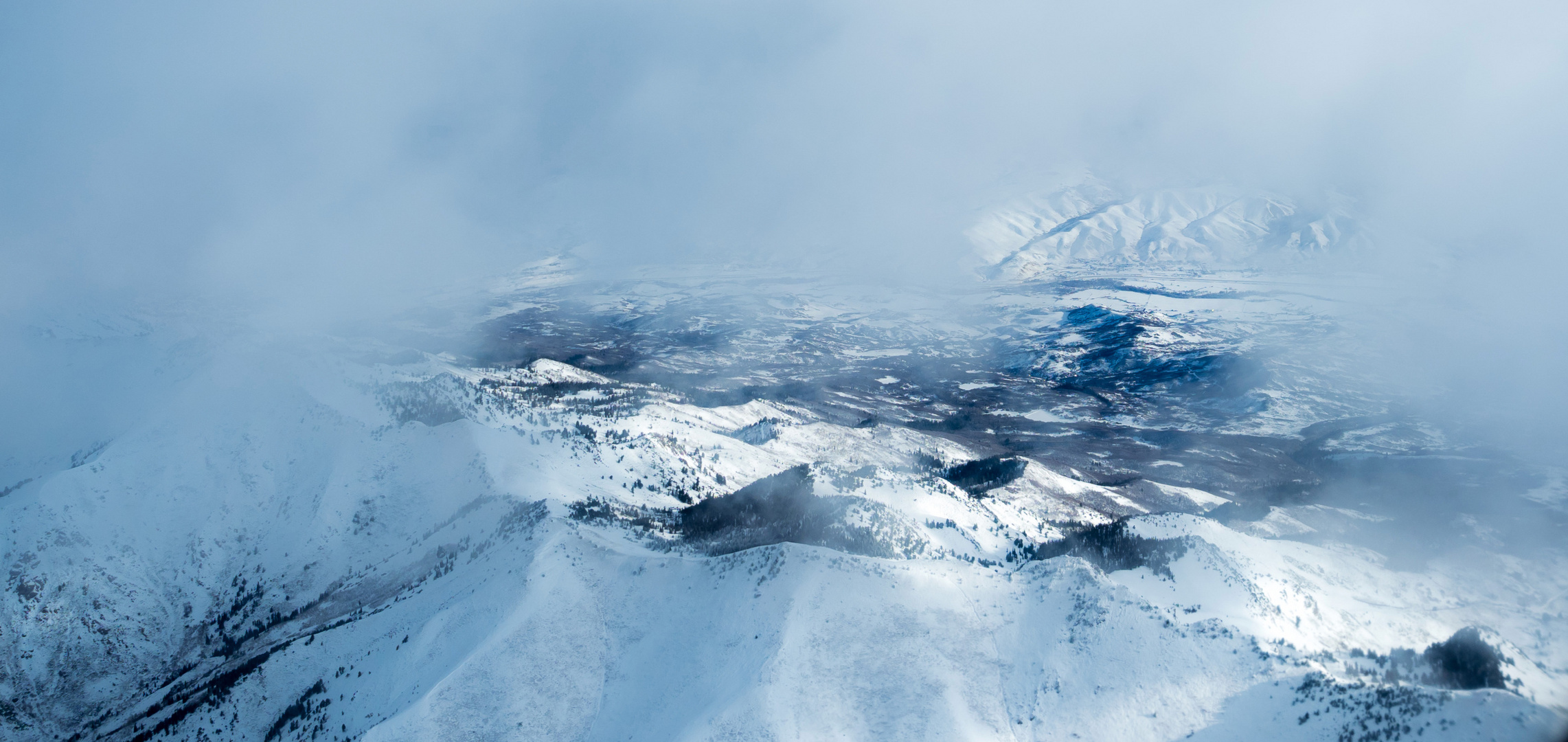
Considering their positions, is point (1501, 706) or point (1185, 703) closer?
point (1501, 706)

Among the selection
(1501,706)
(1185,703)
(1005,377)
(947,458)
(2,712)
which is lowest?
(1005,377)

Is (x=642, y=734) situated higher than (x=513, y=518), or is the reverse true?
(x=513, y=518)

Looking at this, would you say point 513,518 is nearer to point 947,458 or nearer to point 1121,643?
point 1121,643

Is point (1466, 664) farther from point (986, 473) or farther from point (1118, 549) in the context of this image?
point (986, 473)

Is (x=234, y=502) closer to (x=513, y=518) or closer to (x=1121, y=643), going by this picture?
(x=513, y=518)

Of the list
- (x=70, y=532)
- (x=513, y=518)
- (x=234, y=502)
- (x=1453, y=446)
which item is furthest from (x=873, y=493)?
(x=1453, y=446)

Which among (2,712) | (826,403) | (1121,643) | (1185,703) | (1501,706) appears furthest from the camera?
(826,403)

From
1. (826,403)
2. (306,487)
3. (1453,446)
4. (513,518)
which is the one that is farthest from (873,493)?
(1453,446)

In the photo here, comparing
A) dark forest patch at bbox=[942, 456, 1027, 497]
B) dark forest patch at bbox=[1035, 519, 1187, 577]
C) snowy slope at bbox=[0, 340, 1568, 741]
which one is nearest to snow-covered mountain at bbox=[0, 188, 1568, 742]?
snowy slope at bbox=[0, 340, 1568, 741]

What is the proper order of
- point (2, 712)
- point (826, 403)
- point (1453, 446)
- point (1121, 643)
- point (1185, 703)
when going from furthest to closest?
point (826, 403)
point (1453, 446)
point (2, 712)
point (1121, 643)
point (1185, 703)

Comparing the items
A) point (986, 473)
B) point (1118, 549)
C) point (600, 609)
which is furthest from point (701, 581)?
point (986, 473)
